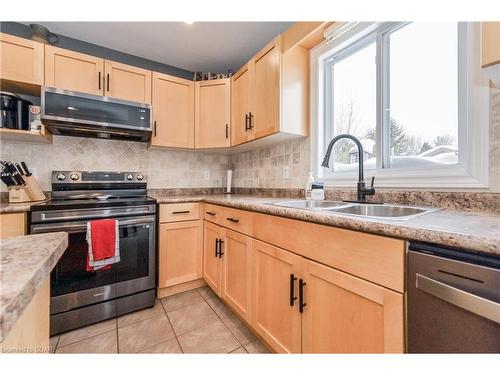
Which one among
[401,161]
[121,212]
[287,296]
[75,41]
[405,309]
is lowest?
[287,296]

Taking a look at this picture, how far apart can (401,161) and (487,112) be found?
449mm

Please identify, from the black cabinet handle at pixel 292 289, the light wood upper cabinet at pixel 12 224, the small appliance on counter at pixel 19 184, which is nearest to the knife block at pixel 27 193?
the small appliance on counter at pixel 19 184

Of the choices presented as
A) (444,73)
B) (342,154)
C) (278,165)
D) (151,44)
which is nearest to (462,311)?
(444,73)

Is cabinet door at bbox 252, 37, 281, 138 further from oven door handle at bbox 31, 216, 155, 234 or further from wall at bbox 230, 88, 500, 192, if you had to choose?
oven door handle at bbox 31, 216, 155, 234

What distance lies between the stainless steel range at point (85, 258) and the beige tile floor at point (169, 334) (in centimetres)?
10

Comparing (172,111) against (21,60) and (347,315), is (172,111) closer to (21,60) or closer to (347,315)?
(21,60)

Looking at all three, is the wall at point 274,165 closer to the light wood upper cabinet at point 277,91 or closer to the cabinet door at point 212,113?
the light wood upper cabinet at point 277,91

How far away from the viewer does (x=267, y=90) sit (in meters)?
1.76

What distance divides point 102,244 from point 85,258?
15 cm

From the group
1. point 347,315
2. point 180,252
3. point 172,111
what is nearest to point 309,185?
point 347,315

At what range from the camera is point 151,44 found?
2.15 m

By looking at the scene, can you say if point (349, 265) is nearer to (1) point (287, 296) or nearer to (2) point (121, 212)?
(1) point (287, 296)

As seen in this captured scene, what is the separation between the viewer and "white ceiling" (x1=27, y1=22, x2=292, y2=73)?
189 cm

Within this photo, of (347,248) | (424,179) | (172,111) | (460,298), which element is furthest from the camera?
(172,111)
